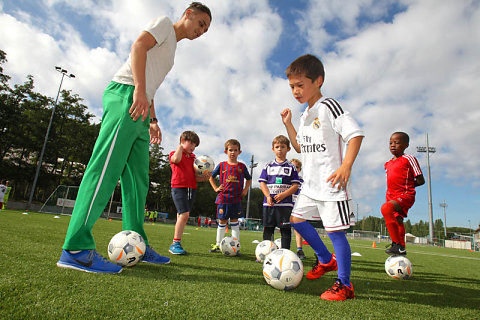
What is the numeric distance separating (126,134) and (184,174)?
2.49 meters

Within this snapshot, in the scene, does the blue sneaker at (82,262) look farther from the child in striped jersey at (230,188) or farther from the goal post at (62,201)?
the goal post at (62,201)

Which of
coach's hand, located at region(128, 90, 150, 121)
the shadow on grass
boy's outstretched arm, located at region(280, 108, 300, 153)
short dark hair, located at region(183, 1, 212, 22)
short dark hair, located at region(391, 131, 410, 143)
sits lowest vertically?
the shadow on grass

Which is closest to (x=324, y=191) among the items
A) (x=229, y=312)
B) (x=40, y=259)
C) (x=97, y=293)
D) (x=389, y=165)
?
(x=229, y=312)

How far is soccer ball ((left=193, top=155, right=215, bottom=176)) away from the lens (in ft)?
17.7

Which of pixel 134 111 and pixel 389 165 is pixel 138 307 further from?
pixel 389 165

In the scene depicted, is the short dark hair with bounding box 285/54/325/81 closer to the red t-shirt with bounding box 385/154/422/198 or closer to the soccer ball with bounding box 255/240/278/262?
the soccer ball with bounding box 255/240/278/262

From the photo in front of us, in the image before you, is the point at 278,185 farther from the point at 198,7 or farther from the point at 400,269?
the point at 198,7

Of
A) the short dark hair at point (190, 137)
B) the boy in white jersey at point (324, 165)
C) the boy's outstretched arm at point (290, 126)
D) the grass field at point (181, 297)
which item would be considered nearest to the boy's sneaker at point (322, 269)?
the boy in white jersey at point (324, 165)

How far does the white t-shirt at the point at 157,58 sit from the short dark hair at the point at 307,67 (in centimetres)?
130

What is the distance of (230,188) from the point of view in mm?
5855

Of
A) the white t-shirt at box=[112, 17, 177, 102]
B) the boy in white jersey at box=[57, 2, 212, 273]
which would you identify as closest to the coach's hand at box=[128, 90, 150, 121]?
the boy in white jersey at box=[57, 2, 212, 273]

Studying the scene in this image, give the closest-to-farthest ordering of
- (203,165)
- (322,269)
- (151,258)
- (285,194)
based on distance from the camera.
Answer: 1. (322,269)
2. (151,258)
3. (285,194)
4. (203,165)

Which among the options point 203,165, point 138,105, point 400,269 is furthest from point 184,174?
point 400,269

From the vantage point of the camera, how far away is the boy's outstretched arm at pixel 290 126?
3352 mm
